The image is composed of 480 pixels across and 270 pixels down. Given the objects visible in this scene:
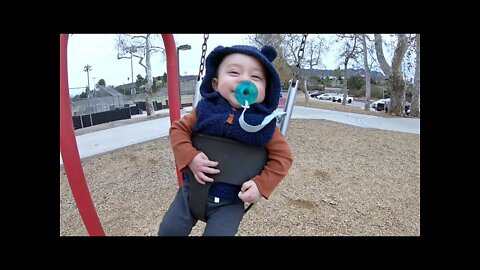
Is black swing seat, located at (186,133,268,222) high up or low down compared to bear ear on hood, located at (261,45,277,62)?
down

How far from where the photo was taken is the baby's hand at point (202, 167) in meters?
1.17

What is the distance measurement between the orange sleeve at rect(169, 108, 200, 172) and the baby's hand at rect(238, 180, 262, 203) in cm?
22

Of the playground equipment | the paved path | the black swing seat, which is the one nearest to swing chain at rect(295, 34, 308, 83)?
the playground equipment

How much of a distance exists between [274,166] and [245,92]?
11.8 inches

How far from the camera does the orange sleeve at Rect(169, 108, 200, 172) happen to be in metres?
1.19

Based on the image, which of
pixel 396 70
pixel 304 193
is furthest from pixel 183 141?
pixel 396 70

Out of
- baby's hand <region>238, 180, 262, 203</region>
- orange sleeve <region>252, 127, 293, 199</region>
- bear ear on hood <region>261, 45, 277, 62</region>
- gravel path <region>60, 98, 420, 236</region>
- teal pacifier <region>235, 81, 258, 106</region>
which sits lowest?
gravel path <region>60, 98, 420, 236</region>

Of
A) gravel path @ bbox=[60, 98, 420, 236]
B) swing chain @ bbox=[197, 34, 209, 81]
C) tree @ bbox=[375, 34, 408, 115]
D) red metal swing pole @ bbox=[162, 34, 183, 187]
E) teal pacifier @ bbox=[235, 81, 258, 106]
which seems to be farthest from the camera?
tree @ bbox=[375, 34, 408, 115]

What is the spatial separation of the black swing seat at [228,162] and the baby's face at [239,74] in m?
0.16

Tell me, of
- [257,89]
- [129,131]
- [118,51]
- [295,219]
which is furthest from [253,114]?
[118,51]

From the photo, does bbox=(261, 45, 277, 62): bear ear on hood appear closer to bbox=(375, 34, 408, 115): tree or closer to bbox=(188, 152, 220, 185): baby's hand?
bbox=(188, 152, 220, 185): baby's hand

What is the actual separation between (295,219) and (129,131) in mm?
5141

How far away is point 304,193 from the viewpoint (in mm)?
3523

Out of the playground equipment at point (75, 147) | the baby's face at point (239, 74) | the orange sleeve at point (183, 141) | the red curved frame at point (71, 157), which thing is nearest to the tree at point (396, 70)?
the playground equipment at point (75, 147)
